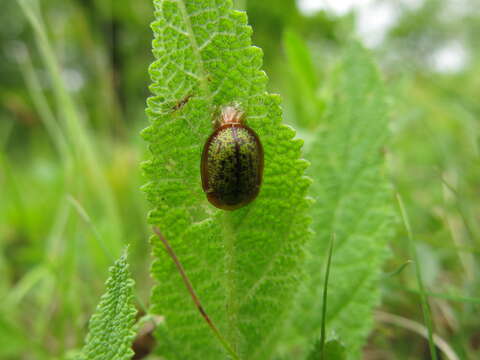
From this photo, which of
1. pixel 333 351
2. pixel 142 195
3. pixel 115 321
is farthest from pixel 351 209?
pixel 142 195

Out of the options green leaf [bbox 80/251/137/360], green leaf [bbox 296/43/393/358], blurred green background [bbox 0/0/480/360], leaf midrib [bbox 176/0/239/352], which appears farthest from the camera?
blurred green background [bbox 0/0/480/360]

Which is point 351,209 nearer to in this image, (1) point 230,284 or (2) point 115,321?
(1) point 230,284

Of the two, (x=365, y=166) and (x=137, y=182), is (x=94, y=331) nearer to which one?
(x=365, y=166)

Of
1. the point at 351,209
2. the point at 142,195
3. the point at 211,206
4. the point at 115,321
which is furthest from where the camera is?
the point at 142,195

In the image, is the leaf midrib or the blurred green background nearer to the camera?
the leaf midrib

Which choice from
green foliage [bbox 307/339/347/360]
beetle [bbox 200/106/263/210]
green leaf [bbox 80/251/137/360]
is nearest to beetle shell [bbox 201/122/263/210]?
beetle [bbox 200/106/263/210]

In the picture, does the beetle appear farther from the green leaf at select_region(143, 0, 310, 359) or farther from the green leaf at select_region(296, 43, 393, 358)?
the green leaf at select_region(296, 43, 393, 358)
